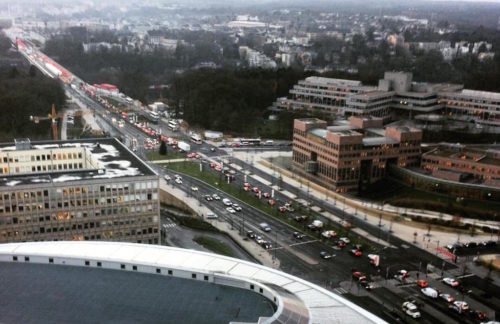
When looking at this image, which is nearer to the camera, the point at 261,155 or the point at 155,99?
the point at 261,155

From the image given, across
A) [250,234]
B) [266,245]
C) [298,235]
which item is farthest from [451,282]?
[250,234]

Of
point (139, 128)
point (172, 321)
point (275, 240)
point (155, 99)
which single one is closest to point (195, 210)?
point (275, 240)

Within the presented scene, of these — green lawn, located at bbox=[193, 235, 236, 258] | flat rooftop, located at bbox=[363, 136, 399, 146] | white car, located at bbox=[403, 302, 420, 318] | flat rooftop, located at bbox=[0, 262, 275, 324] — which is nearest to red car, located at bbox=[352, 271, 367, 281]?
white car, located at bbox=[403, 302, 420, 318]

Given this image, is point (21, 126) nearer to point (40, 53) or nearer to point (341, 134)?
point (341, 134)

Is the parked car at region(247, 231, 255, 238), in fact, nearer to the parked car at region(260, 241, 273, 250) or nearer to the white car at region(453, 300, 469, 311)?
the parked car at region(260, 241, 273, 250)

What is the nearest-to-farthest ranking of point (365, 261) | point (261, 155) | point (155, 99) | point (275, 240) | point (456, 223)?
point (365, 261) → point (275, 240) → point (456, 223) → point (261, 155) → point (155, 99)

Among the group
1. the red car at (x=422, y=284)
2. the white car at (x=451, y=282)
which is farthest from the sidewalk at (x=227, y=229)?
the white car at (x=451, y=282)

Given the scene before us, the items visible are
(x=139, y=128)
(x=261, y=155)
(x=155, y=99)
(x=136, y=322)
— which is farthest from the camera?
(x=155, y=99)
